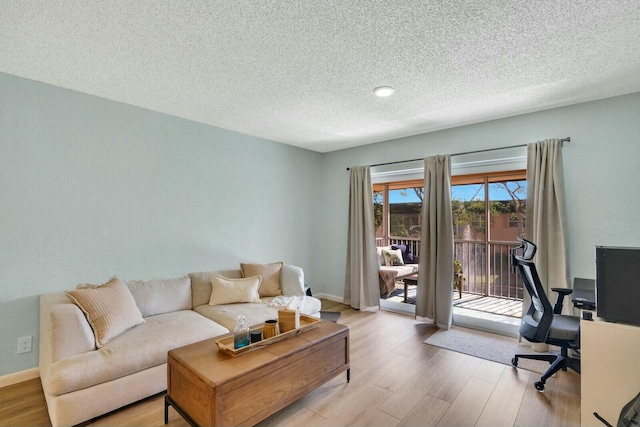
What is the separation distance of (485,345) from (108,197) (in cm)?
415

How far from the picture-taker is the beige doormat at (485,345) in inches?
112

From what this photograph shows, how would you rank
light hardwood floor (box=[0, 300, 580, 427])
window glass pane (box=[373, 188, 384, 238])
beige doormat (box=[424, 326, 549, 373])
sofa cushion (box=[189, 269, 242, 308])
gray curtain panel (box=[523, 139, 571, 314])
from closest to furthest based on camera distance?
light hardwood floor (box=[0, 300, 580, 427]) < beige doormat (box=[424, 326, 549, 373]) < gray curtain panel (box=[523, 139, 571, 314]) < sofa cushion (box=[189, 269, 242, 308]) < window glass pane (box=[373, 188, 384, 238])

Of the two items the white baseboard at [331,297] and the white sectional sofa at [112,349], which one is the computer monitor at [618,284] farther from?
the white baseboard at [331,297]

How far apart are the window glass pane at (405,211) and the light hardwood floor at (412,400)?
218 centimetres

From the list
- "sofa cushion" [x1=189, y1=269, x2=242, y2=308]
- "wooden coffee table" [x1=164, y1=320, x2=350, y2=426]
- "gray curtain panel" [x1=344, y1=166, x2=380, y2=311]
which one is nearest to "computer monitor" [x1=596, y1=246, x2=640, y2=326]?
"wooden coffee table" [x1=164, y1=320, x2=350, y2=426]

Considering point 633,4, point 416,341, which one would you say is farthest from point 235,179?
point 633,4

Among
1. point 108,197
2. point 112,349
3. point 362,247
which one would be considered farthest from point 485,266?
point 108,197

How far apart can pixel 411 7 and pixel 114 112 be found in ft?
9.48

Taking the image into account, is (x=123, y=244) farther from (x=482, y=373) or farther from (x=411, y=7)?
(x=482, y=373)

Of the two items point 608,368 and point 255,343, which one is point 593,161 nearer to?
point 608,368

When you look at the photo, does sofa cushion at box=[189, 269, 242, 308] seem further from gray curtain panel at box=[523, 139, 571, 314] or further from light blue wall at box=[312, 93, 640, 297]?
light blue wall at box=[312, 93, 640, 297]

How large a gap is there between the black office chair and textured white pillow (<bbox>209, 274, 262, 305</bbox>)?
2.65 m

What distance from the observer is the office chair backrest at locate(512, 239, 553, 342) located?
2.43 meters

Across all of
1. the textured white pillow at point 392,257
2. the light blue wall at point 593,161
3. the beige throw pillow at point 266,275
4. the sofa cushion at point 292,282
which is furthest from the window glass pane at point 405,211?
the beige throw pillow at point 266,275
